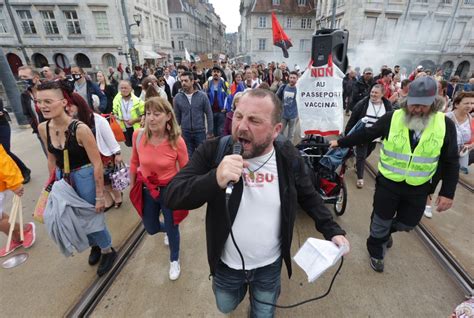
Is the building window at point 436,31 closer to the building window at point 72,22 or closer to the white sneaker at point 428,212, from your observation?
the white sneaker at point 428,212

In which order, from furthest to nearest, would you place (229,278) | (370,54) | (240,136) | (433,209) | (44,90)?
(370,54) → (433,209) → (44,90) → (229,278) → (240,136)

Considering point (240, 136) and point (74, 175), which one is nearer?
point (240, 136)

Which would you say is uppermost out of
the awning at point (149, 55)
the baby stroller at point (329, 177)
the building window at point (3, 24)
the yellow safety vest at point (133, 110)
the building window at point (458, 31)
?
the building window at point (3, 24)

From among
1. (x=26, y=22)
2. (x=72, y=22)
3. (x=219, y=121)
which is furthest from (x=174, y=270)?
(x=26, y=22)

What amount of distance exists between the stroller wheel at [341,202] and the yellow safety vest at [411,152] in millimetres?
1107

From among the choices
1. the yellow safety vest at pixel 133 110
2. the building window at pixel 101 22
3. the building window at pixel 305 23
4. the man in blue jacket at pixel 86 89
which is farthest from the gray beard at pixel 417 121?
the building window at pixel 305 23

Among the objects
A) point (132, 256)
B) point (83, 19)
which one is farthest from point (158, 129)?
point (83, 19)

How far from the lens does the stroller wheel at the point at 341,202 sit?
3531mm

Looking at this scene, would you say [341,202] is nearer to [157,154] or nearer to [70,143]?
[157,154]

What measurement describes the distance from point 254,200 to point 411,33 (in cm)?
3431

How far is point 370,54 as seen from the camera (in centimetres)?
2606

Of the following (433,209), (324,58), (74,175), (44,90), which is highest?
(324,58)

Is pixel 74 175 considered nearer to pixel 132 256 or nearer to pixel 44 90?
pixel 44 90

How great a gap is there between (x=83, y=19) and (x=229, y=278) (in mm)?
31446
